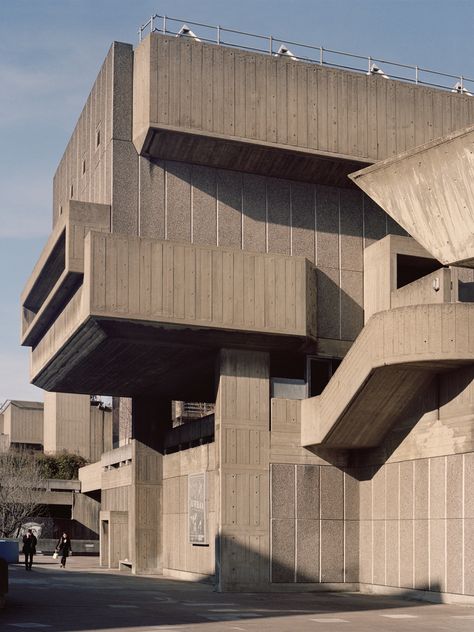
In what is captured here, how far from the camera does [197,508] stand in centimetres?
4147

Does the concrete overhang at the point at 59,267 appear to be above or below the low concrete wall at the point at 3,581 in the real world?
above

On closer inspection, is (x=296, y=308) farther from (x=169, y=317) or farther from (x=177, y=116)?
(x=177, y=116)

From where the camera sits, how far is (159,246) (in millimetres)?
36469

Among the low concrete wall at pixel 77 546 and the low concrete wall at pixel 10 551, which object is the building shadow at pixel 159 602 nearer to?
the low concrete wall at pixel 10 551

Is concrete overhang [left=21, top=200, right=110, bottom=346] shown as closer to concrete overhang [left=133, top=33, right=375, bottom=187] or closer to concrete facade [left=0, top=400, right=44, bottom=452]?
concrete overhang [left=133, top=33, right=375, bottom=187]

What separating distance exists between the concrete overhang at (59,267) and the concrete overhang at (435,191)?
939 centimetres

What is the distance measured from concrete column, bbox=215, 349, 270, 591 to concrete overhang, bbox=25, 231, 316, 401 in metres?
1.24

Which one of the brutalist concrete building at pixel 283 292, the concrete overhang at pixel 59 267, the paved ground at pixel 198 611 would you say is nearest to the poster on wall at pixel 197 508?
the brutalist concrete building at pixel 283 292

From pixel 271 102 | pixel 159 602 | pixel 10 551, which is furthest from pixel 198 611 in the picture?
pixel 10 551

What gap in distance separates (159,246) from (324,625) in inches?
626

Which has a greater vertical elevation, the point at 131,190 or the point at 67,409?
the point at 131,190

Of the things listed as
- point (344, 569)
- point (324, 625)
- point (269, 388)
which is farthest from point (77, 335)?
point (324, 625)

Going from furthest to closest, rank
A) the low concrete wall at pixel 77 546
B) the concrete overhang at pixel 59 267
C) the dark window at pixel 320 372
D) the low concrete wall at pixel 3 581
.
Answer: the low concrete wall at pixel 77 546 < the dark window at pixel 320 372 < the concrete overhang at pixel 59 267 < the low concrete wall at pixel 3 581

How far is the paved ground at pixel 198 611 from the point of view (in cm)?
2353
